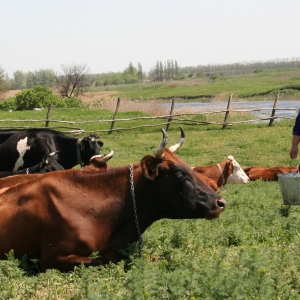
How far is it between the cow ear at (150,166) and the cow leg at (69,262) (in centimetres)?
99

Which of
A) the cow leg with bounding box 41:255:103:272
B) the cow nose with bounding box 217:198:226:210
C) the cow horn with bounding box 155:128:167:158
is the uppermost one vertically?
the cow horn with bounding box 155:128:167:158

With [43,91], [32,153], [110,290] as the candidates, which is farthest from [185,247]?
[43,91]

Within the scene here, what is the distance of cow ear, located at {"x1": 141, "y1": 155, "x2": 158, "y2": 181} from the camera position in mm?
5641

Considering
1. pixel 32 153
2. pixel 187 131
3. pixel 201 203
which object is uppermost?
pixel 201 203

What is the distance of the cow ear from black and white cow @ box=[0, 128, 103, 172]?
7429 mm

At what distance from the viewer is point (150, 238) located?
585cm

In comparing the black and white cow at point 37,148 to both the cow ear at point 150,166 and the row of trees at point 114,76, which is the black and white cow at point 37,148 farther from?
the row of trees at point 114,76

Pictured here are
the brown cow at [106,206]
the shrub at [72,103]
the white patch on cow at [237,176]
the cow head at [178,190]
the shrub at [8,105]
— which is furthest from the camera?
the shrub at [72,103]

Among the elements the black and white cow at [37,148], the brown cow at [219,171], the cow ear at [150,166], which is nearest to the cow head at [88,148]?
the black and white cow at [37,148]

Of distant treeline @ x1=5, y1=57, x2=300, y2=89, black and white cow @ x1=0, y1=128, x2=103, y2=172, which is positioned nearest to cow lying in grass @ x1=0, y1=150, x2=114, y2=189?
black and white cow @ x1=0, y1=128, x2=103, y2=172

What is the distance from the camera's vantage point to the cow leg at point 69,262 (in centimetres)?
518

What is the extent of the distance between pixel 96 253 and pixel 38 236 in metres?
0.77

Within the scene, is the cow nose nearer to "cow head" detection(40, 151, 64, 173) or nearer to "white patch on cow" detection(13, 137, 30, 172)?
"cow head" detection(40, 151, 64, 173)

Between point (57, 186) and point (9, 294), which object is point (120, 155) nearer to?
point (57, 186)
